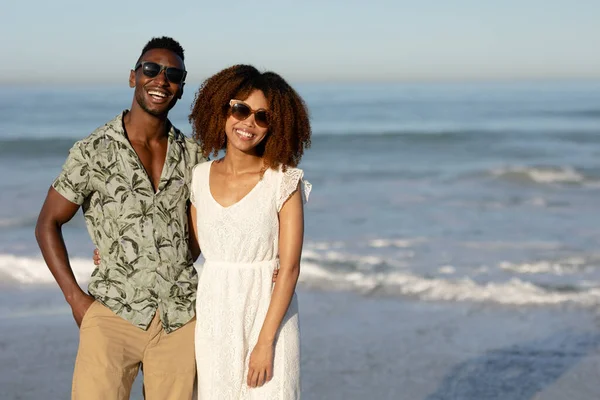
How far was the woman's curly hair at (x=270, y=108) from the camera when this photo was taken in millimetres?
3174

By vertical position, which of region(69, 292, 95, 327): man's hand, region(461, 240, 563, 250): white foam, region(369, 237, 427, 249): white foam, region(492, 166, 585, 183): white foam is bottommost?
region(492, 166, 585, 183): white foam

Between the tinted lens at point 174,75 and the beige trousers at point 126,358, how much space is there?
90cm

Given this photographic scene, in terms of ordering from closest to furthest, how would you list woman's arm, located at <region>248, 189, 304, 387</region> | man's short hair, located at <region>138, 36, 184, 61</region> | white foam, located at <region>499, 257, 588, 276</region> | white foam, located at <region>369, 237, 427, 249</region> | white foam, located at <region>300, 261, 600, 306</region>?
woman's arm, located at <region>248, 189, 304, 387</region> → man's short hair, located at <region>138, 36, 184, 61</region> → white foam, located at <region>300, 261, 600, 306</region> → white foam, located at <region>499, 257, 588, 276</region> → white foam, located at <region>369, 237, 427, 249</region>

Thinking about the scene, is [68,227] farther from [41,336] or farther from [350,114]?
[350,114]

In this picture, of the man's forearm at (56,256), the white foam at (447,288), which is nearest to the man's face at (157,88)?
the man's forearm at (56,256)

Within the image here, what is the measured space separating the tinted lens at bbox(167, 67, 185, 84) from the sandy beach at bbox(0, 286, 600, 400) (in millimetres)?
2599

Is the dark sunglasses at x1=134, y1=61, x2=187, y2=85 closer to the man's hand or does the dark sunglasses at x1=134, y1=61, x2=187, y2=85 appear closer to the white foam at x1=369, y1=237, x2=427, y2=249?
the man's hand

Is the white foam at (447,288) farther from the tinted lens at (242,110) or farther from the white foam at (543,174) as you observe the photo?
the white foam at (543,174)

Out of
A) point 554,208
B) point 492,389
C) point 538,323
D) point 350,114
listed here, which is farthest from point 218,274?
point 350,114

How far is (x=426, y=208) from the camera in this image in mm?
13016

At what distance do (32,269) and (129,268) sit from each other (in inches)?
215

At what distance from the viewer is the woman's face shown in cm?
316

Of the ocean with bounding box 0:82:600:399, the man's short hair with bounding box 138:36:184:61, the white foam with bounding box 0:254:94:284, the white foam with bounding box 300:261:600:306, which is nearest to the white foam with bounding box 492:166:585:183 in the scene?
the ocean with bounding box 0:82:600:399

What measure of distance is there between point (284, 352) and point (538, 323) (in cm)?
418
